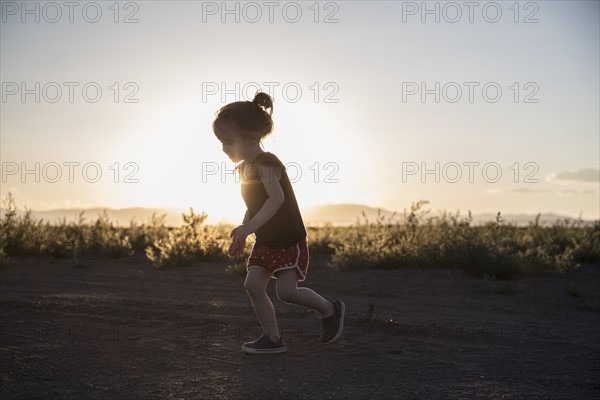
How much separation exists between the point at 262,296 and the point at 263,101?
1.46m

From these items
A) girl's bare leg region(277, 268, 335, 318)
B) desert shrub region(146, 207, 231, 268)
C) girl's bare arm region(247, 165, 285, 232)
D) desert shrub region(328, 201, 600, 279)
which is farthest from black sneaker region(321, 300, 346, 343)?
desert shrub region(146, 207, 231, 268)

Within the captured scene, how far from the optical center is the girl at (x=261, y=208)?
16.1 feet

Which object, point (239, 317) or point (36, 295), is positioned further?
point (36, 295)

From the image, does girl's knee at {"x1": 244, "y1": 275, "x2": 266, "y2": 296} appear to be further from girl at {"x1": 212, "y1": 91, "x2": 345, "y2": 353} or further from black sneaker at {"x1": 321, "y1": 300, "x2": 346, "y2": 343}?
black sneaker at {"x1": 321, "y1": 300, "x2": 346, "y2": 343}

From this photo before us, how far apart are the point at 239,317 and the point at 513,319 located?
2993mm

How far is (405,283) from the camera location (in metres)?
9.69

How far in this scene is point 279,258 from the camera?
4.91 meters

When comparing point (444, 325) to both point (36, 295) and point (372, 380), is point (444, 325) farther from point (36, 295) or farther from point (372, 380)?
point (36, 295)

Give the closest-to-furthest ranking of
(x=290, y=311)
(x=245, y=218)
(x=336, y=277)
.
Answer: (x=245, y=218), (x=290, y=311), (x=336, y=277)

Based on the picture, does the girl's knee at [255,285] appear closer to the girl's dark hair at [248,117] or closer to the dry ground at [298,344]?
the dry ground at [298,344]

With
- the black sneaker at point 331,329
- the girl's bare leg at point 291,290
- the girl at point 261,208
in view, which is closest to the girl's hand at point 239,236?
the girl at point 261,208

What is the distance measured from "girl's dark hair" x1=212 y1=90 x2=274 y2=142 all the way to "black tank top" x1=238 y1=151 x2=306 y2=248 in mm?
180

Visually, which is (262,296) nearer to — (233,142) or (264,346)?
(264,346)

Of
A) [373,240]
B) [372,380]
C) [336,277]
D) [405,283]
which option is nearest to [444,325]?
[372,380]
